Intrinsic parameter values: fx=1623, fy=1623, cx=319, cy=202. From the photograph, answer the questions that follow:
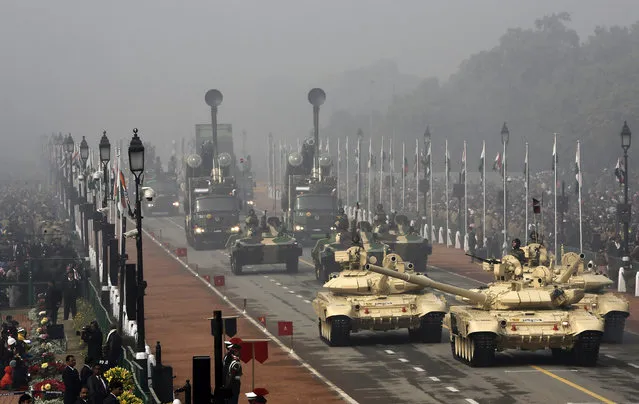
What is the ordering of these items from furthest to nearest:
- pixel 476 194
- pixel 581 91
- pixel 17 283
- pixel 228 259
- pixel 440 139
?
pixel 440 139 → pixel 581 91 → pixel 476 194 → pixel 228 259 → pixel 17 283

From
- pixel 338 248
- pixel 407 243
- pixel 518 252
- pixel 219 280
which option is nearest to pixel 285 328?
pixel 518 252

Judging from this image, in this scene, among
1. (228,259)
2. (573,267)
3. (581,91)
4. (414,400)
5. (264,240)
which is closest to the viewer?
(414,400)

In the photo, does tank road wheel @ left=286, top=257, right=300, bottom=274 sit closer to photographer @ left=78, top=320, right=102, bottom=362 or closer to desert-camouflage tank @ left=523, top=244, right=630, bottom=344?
desert-camouflage tank @ left=523, top=244, right=630, bottom=344

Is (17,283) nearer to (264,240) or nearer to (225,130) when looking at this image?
(264,240)

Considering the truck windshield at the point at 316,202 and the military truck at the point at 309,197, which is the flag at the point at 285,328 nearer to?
the military truck at the point at 309,197

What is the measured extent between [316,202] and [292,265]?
11876 mm

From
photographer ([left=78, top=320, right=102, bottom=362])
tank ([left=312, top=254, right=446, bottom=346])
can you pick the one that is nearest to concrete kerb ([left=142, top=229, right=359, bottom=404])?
tank ([left=312, top=254, right=446, bottom=346])

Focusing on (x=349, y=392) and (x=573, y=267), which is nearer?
(x=349, y=392)

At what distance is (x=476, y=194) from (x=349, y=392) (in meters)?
69.6

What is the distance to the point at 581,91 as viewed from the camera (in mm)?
158125

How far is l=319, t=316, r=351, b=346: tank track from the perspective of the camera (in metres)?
40.5

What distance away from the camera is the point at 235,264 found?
65.0 meters

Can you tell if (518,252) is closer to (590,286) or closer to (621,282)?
(590,286)

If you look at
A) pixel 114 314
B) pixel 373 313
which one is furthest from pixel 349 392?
pixel 114 314
